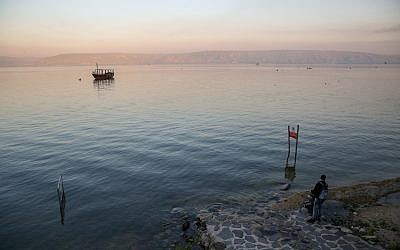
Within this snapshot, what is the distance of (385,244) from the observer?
15.8m

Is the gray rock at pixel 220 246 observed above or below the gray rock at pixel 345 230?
below

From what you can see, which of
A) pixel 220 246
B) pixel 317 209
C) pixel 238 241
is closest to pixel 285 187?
pixel 317 209

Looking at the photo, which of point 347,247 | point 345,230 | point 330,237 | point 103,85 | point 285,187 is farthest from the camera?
point 103,85

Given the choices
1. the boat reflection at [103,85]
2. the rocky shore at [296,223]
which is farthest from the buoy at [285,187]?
the boat reflection at [103,85]

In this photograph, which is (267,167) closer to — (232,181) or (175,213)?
(232,181)

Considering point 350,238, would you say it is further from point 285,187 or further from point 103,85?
point 103,85

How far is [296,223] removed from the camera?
60.2 feet

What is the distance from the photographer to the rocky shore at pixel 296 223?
16297 millimetres

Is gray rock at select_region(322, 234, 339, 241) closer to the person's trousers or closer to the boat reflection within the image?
the person's trousers

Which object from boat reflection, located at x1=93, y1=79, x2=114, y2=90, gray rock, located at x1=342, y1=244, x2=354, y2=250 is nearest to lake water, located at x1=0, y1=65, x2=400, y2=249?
gray rock, located at x1=342, y1=244, x2=354, y2=250

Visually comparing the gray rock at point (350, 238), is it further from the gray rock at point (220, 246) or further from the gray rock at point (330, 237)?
the gray rock at point (220, 246)

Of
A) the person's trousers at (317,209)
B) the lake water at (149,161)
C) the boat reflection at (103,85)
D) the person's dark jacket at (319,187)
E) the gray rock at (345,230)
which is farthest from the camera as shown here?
the boat reflection at (103,85)

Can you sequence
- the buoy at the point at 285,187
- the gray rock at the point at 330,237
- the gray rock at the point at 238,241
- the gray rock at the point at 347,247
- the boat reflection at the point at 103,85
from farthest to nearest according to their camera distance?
the boat reflection at the point at 103,85, the buoy at the point at 285,187, the gray rock at the point at 238,241, the gray rock at the point at 330,237, the gray rock at the point at 347,247

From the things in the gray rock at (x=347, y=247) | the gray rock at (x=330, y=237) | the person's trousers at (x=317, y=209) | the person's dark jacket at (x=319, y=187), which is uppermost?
the person's dark jacket at (x=319, y=187)
